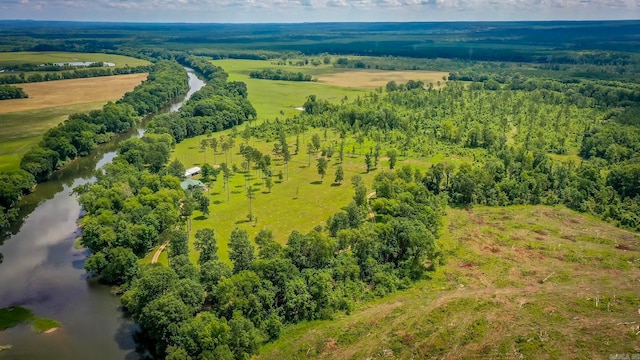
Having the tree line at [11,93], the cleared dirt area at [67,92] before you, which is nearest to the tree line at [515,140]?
the cleared dirt area at [67,92]

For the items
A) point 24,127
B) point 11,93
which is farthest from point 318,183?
point 11,93

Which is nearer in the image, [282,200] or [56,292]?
[56,292]

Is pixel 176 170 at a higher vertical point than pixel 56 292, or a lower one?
higher

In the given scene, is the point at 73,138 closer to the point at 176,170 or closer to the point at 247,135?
the point at 176,170

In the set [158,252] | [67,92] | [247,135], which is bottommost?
[158,252]

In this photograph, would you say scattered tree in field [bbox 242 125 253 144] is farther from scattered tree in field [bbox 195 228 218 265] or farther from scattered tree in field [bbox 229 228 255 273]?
scattered tree in field [bbox 229 228 255 273]

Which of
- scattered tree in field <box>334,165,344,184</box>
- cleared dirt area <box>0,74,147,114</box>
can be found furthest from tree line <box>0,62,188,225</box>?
scattered tree in field <box>334,165,344,184</box>

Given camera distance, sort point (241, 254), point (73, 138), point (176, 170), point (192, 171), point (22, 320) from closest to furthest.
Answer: point (22, 320), point (241, 254), point (176, 170), point (192, 171), point (73, 138)

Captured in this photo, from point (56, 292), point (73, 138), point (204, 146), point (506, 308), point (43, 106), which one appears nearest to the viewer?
point (506, 308)
